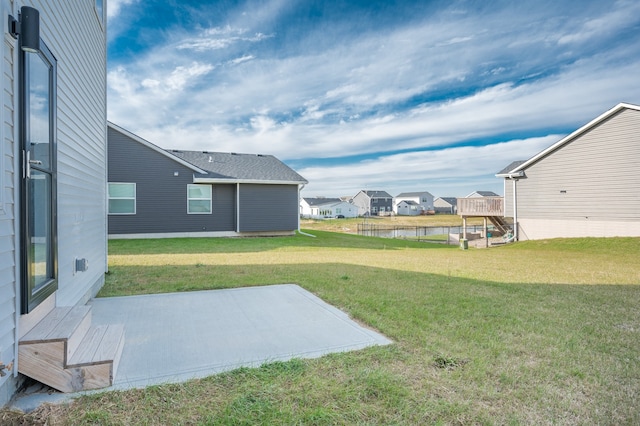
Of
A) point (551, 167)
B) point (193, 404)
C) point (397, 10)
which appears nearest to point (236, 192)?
point (397, 10)

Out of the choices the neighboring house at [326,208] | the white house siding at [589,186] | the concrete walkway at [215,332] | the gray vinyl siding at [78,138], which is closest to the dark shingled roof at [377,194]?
the neighboring house at [326,208]

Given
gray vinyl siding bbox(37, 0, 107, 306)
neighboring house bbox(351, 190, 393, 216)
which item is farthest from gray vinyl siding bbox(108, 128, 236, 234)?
neighboring house bbox(351, 190, 393, 216)

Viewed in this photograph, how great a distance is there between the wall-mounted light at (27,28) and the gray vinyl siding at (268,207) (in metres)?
13.6

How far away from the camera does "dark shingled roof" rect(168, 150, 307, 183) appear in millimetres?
16016

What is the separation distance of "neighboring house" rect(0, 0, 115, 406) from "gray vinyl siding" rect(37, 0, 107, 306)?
12 millimetres

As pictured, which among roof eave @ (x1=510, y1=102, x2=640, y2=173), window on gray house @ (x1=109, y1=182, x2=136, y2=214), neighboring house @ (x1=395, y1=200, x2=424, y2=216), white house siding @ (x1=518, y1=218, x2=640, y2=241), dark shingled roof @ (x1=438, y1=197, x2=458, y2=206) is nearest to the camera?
roof eave @ (x1=510, y1=102, x2=640, y2=173)

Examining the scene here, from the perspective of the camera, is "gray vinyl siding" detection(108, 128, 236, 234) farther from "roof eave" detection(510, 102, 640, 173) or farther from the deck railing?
"roof eave" detection(510, 102, 640, 173)

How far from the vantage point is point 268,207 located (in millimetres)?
16406

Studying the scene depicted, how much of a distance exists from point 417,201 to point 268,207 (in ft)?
203

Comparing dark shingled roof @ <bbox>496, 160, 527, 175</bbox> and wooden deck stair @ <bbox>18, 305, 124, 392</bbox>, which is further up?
dark shingled roof @ <bbox>496, 160, 527, 175</bbox>

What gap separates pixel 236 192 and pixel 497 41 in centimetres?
1211

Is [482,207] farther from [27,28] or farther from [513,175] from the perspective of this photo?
[27,28]

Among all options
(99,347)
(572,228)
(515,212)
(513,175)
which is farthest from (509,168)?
(99,347)

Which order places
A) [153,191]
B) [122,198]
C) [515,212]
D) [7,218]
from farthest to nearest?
[515,212], [153,191], [122,198], [7,218]
